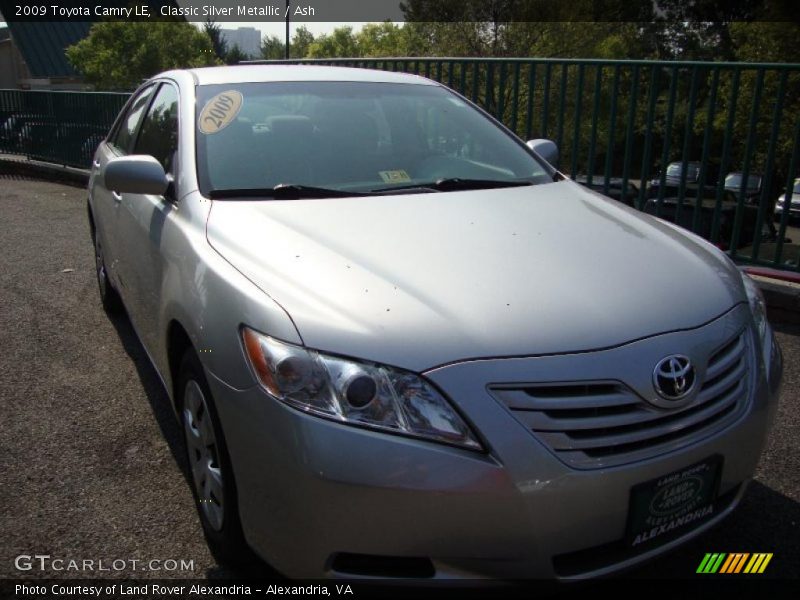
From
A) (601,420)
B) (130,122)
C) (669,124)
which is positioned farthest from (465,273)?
(669,124)

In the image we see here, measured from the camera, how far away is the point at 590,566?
1.90m

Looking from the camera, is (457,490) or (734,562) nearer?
(457,490)

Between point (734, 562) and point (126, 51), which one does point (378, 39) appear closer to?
point (126, 51)

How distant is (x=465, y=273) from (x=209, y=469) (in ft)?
3.31

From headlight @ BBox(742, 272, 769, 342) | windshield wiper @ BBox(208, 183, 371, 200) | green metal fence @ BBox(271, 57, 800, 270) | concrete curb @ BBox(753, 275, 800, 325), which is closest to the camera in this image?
headlight @ BBox(742, 272, 769, 342)

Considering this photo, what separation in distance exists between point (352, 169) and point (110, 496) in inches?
62.4

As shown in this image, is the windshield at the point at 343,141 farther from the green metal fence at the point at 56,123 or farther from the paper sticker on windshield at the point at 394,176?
the green metal fence at the point at 56,123

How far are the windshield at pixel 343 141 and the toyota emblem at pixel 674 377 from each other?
138 cm

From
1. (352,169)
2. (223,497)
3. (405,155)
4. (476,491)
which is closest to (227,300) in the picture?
(223,497)

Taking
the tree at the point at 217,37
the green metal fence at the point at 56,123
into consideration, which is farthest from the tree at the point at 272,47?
the green metal fence at the point at 56,123

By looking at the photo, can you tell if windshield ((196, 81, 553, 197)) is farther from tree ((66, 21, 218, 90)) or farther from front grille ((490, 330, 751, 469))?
tree ((66, 21, 218, 90))

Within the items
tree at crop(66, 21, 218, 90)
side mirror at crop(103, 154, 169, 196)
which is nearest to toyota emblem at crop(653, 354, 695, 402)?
side mirror at crop(103, 154, 169, 196)

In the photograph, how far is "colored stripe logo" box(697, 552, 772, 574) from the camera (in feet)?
7.85

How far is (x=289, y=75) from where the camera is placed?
11.7 ft
